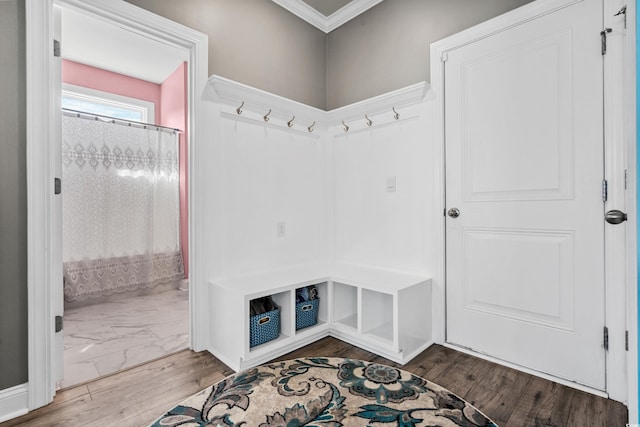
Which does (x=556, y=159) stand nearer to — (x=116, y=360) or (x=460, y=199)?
(x=460, y=199)

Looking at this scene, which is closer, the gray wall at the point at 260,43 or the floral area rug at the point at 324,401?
the floral area rug at the point at 324,401

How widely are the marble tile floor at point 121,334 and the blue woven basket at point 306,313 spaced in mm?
786

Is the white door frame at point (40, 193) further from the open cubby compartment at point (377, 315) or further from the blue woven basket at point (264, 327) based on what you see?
the open cubby compartment at point (377, 315)

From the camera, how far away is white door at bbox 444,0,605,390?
5.44 feet

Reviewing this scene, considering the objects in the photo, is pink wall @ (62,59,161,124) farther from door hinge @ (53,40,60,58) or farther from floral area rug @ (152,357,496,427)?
floral area rug @ (152,357,496,427)

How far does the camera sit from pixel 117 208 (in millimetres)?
3316

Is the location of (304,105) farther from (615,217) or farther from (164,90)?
(164,90)

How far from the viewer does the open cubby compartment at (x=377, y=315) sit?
7.26 feet

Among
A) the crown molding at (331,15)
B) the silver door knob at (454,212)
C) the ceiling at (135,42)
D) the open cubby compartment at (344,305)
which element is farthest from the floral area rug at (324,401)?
the crown molding at (331,15)

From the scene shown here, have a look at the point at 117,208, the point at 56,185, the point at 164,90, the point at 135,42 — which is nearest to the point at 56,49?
the point at 56,185

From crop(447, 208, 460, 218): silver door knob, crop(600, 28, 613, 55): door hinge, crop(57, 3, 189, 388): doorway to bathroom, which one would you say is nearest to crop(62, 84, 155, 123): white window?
crop(57, 3, 189, 388): doorway to bathroom

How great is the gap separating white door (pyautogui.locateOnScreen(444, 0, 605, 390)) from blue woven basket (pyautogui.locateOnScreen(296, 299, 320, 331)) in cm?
92

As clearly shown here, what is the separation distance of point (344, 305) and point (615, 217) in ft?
5.49

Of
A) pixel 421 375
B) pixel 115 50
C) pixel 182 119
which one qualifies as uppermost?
pixel 115 50
